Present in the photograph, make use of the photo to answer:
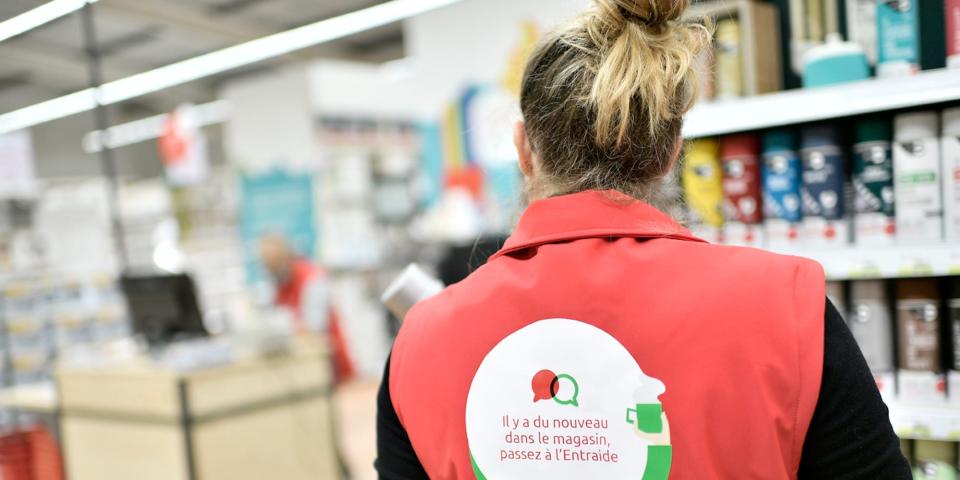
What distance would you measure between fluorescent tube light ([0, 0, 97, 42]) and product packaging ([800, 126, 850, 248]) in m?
5.66

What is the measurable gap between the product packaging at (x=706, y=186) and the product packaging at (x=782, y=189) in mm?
118

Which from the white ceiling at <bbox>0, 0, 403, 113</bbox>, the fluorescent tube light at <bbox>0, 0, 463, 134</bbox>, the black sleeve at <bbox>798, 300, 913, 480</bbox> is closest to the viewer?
Answer: the black sleeve at <bbox>798, 300, 913, 480</bbox>

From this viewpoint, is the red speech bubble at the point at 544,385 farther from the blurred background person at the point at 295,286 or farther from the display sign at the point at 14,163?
the display sign at the point at 14,163

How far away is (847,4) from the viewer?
6.07 ft

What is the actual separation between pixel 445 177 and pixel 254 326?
11.2 feet

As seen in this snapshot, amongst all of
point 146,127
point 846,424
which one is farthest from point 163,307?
point 146,127

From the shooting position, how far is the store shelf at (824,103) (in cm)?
144

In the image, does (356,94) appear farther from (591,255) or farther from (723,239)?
(591,255)

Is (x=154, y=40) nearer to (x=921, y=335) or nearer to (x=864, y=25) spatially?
(x=864, y=25)

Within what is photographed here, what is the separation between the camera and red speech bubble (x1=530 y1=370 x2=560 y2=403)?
3.09 feet

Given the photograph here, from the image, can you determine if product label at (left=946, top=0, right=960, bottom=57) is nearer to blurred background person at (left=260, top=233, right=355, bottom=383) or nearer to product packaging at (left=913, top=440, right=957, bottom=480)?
product packaging at (left=913, top=440, right=957, bottom=480)

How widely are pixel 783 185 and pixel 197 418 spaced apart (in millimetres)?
3025

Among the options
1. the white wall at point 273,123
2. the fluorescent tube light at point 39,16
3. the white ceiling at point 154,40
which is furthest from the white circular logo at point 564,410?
the white ceiling at point 154,40

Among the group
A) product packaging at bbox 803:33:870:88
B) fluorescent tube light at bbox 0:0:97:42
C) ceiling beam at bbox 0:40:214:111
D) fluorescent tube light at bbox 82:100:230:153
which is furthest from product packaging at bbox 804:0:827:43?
fluorescent tube light at bbox 82:100:230:153
